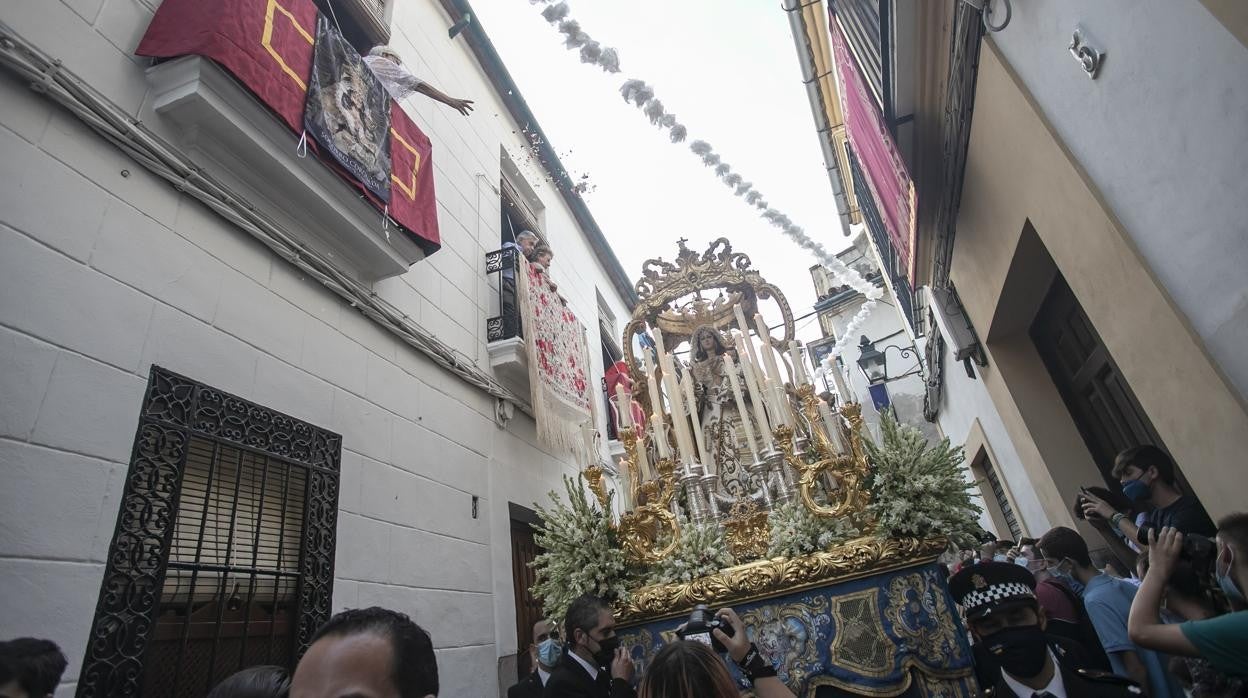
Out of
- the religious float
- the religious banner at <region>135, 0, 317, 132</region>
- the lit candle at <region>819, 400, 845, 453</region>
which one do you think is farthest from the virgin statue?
the religious banner at <region>135, 0, 317, 132</region>

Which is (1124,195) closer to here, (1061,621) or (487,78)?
(1061,621)

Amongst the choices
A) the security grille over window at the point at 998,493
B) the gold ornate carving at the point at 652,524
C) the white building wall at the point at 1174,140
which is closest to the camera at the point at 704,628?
the gold ornate carving at the point at 652,524

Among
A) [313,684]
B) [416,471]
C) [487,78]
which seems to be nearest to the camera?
[313,684]

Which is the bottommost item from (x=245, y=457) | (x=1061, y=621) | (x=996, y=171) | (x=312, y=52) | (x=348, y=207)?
(x=1061, y=621)

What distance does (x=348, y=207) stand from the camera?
3.78 metres

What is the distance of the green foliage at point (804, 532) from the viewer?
252cm

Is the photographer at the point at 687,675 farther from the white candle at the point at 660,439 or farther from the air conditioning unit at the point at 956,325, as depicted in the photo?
the air conditioning unit at the point at 956,325

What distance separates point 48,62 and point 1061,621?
441 centimetres

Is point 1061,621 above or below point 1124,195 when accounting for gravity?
below

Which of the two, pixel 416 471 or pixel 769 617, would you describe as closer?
pixel 769 617

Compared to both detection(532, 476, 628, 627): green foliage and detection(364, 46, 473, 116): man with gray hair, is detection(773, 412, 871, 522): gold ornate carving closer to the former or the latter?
detection(532, 476, 628, 627): green foliage

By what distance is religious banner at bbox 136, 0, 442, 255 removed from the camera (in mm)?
2900

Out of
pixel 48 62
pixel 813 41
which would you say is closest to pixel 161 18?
pixel 48 62

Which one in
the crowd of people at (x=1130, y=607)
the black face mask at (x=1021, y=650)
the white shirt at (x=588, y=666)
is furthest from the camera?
the white shirt at (x=588, y=666)
